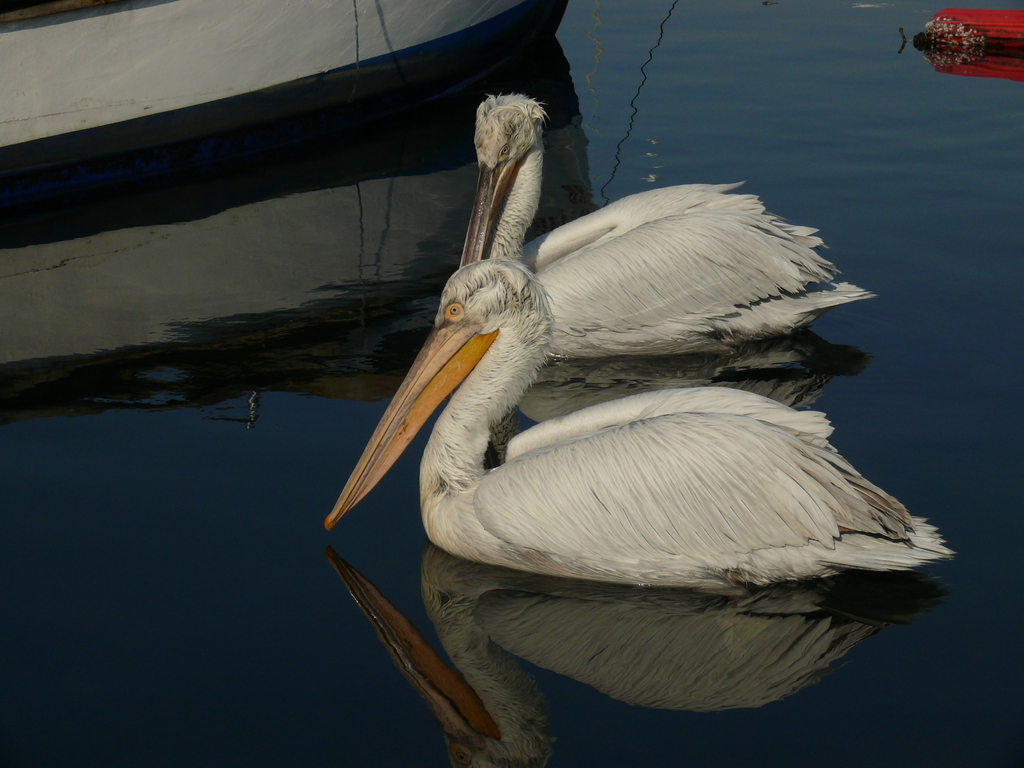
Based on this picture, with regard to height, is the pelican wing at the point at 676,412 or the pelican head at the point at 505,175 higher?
the pelican head at the point at 505,175

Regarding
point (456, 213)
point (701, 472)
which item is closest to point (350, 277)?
point (456, 213)

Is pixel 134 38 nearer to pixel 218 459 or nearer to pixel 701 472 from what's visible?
pixel 218 459

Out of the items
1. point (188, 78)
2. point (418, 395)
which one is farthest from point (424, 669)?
point (188, 78)

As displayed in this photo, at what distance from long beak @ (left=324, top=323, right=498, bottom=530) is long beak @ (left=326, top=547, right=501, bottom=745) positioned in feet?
1.06

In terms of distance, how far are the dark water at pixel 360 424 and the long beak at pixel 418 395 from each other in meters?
0.20

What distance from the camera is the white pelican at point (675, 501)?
3369mm

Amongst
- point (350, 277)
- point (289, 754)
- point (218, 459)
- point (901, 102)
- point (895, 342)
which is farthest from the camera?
point (901, 102)

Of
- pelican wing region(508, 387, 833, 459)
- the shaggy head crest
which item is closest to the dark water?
pelican wing region(508, 387, 833, 459)

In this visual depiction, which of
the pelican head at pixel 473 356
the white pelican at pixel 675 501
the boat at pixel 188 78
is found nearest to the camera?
the white pelican at pixel 675 501

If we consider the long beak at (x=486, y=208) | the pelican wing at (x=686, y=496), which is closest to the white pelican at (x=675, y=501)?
the pelican wing at (x=686, y=496)

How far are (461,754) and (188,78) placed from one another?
6.06 m

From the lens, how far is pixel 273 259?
6.33 m

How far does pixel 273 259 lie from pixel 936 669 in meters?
4.39

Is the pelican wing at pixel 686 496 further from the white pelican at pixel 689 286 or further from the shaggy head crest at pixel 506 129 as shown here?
the shaggy head crest at pixel 506 129
